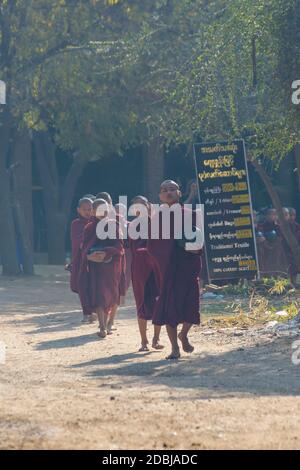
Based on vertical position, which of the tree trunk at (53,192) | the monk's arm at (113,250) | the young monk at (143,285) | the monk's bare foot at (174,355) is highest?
the tree trunk at (53,192)

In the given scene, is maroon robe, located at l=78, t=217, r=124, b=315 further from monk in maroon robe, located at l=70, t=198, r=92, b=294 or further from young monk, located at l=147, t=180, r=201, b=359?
young monk, located at l=147, t=180, r=201, b=359

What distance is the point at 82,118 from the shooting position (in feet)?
88.1

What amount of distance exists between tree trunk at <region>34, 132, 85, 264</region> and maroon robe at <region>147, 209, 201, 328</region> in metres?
18.4

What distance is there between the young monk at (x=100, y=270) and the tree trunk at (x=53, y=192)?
1554 cm

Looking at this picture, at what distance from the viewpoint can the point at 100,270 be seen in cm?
1540

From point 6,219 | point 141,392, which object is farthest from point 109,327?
point 6,219

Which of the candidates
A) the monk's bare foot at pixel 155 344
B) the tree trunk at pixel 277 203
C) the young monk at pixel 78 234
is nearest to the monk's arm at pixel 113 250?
the young monk at pixel 78 234

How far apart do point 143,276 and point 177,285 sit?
1.23 meters

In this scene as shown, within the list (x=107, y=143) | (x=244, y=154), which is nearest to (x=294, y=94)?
(x=244, y=154)

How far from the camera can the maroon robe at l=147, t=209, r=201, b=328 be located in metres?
12.6

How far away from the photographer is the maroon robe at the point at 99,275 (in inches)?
598

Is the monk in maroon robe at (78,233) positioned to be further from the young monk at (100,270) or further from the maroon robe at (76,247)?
the young monk at (100,270)

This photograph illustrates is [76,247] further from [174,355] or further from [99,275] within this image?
[174,355]

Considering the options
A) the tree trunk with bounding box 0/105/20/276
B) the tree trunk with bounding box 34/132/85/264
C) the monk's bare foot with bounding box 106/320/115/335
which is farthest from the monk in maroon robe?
the tree trunk with bounding box 34/132/85/264
